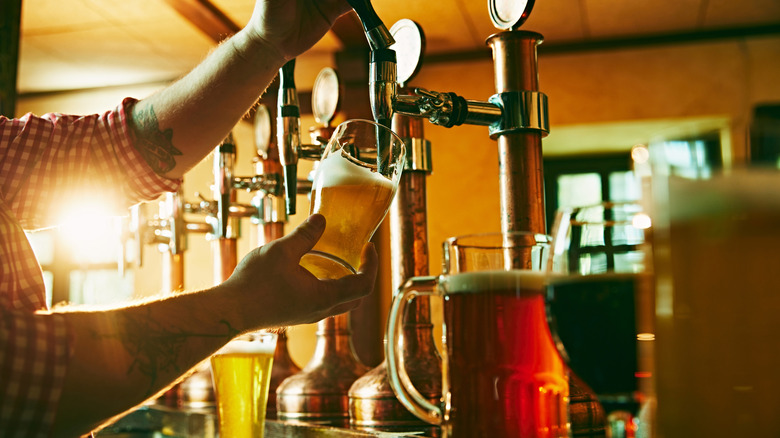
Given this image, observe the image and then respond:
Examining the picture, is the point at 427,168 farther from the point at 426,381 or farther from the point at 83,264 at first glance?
the point at 83,264

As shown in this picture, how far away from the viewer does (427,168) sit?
1.32 meters

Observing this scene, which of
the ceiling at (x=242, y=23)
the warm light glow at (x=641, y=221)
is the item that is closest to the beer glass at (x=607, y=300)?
the warm light glow at (x=641, y=221)

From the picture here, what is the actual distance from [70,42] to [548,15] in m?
3.01

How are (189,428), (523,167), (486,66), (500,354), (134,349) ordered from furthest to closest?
(486,66) < (189,428) < (523,167) < (134,349) < (500,354)

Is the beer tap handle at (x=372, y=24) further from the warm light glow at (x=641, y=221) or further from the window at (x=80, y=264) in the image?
the window at (x=80, y=264)

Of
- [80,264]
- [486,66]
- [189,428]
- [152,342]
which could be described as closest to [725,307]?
[152,342]

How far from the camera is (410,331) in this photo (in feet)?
4.07

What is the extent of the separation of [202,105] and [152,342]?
524mm

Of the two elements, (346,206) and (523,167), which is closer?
(346,206)

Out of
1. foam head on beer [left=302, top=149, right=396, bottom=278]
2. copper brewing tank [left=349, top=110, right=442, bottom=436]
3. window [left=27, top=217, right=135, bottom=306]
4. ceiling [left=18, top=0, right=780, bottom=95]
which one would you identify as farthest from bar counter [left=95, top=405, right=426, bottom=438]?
window [left=27, top=217, right=135, bottom=306]

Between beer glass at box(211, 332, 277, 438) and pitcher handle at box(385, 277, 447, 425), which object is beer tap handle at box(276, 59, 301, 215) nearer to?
beer glass at box(211, 332, 277, 438)

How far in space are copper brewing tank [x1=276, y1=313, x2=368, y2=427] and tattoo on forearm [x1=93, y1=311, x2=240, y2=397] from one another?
46 cm

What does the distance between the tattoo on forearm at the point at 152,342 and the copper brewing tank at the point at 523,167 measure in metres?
0.40

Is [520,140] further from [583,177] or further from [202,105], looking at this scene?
[583,177]
